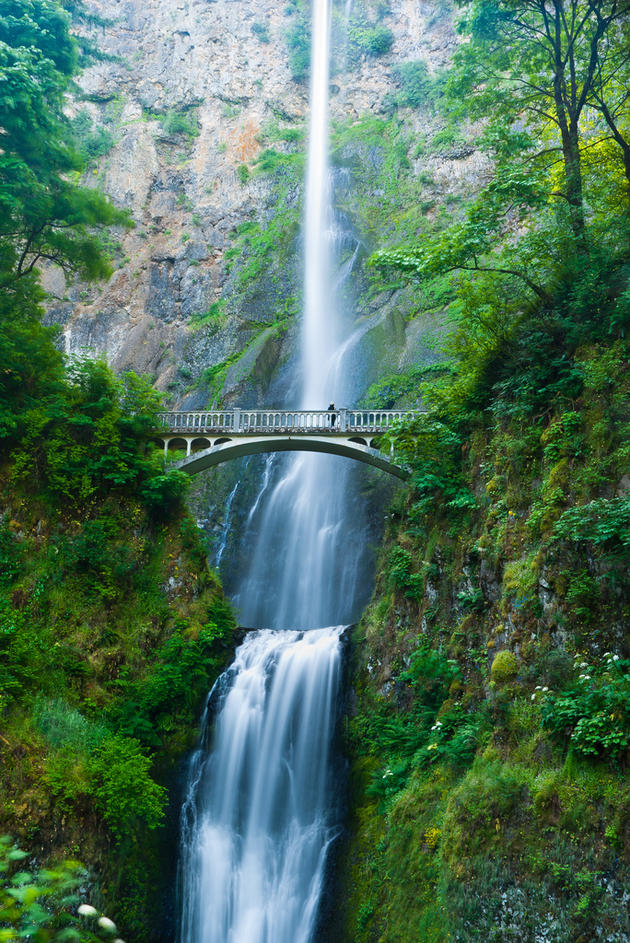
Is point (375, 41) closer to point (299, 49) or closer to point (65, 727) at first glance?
point (299, 49)

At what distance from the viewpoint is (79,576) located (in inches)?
613

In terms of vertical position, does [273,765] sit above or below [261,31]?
below

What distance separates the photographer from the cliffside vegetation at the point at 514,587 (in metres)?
8.16

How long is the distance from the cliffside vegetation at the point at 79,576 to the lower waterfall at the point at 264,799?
0.64 m

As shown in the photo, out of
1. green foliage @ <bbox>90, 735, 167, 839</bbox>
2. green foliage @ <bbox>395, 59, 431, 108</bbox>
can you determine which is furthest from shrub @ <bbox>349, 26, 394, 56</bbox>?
green foliage @ <bbox>90, 735, 167, 839</bbox>

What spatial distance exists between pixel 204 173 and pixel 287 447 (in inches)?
1075

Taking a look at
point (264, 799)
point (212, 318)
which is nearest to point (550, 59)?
point (264, 799)

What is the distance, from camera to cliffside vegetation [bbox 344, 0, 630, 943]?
8156 mm

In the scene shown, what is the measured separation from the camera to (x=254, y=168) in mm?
40094

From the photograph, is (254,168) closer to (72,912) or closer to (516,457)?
(516,457)

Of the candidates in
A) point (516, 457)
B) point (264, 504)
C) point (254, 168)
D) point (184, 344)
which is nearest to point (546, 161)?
point (516, 457)

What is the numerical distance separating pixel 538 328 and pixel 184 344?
81.9 ft

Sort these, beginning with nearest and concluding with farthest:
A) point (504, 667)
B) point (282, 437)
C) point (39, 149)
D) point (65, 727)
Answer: point (504, 667), point (65, 727), point (39, 149), point (282, 437)

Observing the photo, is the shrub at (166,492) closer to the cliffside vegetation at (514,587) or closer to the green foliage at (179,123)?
the cliffside vegetation at (514,587)
